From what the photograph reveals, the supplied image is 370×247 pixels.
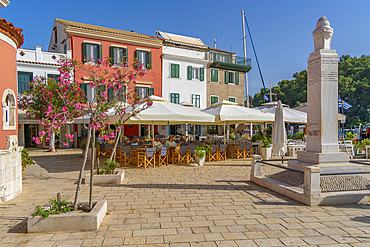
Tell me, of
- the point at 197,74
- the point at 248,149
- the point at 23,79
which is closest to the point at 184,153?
the point at 248,149

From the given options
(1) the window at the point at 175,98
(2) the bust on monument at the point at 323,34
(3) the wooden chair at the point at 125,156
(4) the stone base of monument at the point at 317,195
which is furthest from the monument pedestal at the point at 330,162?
(1) the window at the point at 175,98

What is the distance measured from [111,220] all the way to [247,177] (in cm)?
477

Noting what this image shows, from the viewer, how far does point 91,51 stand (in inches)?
718

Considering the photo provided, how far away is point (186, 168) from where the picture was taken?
9430 millimetres

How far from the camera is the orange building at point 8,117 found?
213 inches

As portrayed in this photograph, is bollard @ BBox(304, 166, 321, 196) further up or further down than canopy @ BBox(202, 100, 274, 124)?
further down

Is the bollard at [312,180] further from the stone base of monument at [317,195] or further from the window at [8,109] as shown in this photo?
the window at [8,109]

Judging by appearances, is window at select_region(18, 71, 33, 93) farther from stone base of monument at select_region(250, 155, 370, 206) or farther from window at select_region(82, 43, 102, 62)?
stone base of monument at select_region(250, 155, 370, 206)

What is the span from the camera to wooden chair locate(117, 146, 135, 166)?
9.80m

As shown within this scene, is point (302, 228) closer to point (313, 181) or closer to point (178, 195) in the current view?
point (313, 181)

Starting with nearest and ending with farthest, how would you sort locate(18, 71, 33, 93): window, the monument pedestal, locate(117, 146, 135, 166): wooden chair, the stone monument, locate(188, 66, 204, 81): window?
the monument pedestal < the stone monument < locate(117, 146, 135, 166): wooden chair < locate(18, 71, 33, 93): window < locate(188, 66, 204, 81): window

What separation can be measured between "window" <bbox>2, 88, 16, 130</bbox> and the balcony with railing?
18.5 m

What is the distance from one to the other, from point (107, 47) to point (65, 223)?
17.1 metres

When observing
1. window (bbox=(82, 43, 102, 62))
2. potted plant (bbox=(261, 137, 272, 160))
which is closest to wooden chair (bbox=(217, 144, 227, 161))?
potted plant (bbox=(261, 137, 272, 160))
